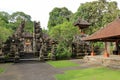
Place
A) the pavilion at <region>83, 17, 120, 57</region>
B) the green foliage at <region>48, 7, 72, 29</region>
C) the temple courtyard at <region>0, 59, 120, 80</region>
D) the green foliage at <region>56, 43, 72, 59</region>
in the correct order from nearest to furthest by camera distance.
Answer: the temple courtyard at <region>0, 59, 120, 80</region> → the pavilion at <region>83, 17, 120, 57</region> → the green foliage at <region>56, 43, 72, 59</region> → the green foliage at <region>48, 7, 72, 29</region>

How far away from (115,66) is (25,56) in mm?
15825

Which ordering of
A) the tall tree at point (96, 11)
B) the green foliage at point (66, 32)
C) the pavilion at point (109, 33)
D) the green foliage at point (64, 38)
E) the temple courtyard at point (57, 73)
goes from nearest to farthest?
the temple courtyard at point (57, 73) → the pavilion at point (109, 33) → the green foliage at point (64, 38) → the green foliage at point (66, 32) → the tall tree at point (96, 11)

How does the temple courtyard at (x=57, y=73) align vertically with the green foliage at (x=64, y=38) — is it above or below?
below

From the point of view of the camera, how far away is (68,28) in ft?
101

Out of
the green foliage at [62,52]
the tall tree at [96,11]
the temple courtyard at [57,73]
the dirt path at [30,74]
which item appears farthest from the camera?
the tall tree at [96,11]

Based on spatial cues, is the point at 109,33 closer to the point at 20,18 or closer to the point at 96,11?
the point at 96,11

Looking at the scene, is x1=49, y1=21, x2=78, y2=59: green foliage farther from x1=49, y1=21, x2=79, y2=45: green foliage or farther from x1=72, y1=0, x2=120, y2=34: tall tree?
x1=72, y1=0, x2=120, y2=34: tall tree

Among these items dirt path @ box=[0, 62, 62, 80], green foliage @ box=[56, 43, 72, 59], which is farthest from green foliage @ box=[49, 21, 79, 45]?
dirt path @ box=[0, 62, 62, 80]

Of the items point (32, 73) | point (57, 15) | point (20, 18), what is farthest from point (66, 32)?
point (20, 18)

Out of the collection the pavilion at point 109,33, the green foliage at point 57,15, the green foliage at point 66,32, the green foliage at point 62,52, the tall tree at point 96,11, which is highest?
the green foliage at point 57,15

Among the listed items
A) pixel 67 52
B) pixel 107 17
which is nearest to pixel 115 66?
pixel 67 52

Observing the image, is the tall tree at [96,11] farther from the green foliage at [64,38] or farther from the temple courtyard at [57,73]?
the temple courtyard at [57,73]

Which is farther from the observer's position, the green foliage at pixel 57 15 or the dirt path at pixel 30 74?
the green foliage at pixel 57 15

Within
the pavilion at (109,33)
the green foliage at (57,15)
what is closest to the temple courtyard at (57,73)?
the pavilion at (109,33)
